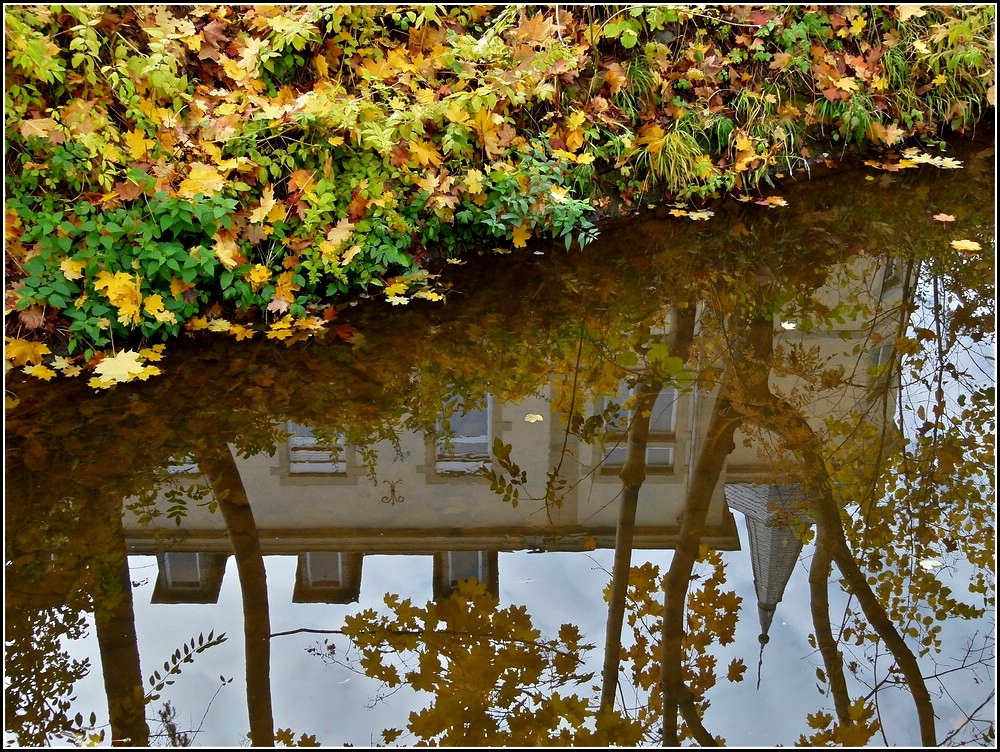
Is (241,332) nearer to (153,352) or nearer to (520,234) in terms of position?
(153,352)

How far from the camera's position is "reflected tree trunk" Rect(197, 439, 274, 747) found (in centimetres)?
284

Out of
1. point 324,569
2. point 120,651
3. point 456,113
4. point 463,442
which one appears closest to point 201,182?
point 456,113

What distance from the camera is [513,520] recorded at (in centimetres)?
376

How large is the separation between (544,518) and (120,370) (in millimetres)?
2433

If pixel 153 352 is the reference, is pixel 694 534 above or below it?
below

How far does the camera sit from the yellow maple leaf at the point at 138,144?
14.9 feet

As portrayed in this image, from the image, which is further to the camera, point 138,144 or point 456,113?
point 456,113

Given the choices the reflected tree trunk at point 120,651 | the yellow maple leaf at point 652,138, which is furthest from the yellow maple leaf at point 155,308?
the yellow maple leaf at point 652,138

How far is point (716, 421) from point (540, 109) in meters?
3.14

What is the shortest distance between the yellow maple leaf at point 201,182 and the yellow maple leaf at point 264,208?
0.77ft

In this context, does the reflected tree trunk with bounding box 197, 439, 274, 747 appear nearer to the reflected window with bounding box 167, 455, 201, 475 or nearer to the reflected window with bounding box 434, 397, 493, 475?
the reflected window with bounding box 167, 455, 201, 475

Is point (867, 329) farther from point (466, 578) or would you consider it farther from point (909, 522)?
point (466, 578)

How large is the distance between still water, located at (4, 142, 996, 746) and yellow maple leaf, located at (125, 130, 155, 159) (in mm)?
1140

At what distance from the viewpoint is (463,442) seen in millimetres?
4156
